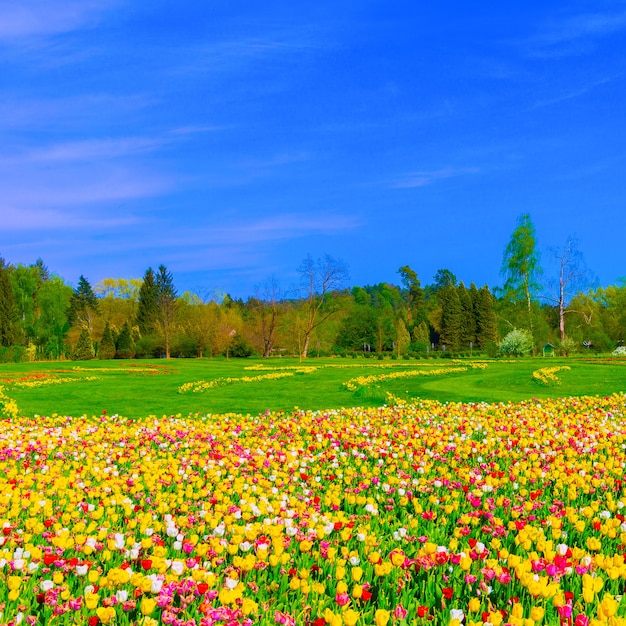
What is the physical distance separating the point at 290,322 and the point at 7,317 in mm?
28381

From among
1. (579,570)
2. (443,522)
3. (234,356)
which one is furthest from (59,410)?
(234,356)

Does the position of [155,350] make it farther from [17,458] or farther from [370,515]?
[370,515]

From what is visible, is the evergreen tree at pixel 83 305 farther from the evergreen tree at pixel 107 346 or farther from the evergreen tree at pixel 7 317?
the evergreen tree at pixel 107 346

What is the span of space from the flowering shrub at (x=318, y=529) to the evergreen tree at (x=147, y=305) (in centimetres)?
6050

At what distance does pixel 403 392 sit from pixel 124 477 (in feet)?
37.1

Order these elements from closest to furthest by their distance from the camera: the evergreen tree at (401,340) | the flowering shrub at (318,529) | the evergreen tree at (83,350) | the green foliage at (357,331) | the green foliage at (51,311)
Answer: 1. the flowering shrub at (318,529)
2. the evergreen tree at (83,350)
3. the evergreen tree at (401,340)
4. the green foliage at (51,311)
5. the green foliage at (357,331)

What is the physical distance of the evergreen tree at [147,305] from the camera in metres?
66.4

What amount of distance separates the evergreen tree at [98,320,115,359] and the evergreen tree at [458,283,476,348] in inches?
1600

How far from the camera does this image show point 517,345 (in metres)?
40.0

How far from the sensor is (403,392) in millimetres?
15812

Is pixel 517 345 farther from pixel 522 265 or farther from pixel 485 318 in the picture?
pixel 485 318

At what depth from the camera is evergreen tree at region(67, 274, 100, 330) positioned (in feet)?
211

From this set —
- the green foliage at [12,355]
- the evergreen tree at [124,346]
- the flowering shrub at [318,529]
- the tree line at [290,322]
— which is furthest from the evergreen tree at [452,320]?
the flowering shrub at [318,529]

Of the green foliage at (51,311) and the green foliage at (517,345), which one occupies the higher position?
the green foliage at (51,311)
